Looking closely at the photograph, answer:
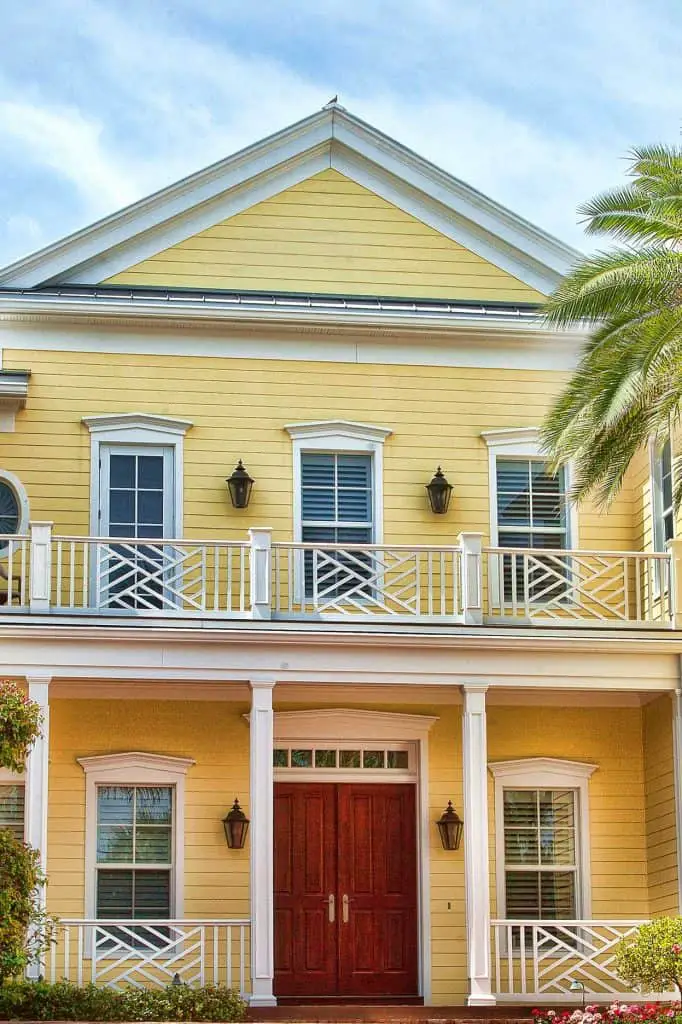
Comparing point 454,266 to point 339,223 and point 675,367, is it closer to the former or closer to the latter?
point 339,223

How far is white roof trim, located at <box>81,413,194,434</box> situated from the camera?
19.6 metres

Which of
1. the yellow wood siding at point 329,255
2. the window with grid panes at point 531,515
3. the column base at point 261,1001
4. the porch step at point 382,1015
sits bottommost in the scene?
the porch step at point 382,1015

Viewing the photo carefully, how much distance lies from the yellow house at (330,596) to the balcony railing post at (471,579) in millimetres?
44

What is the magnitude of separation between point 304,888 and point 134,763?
90.2 inches

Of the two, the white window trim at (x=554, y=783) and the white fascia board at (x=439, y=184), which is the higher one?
the white fascia board at (x=439, y=184)

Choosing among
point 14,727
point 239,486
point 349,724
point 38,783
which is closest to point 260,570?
point 239,486

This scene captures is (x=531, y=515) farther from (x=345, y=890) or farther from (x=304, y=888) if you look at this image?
(x=304, y=888)

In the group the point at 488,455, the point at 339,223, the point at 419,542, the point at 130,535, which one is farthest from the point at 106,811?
the point at 339,223

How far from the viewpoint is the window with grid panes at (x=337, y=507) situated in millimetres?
19828

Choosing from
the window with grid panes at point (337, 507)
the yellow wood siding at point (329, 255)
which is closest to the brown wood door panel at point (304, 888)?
the window with grid panes at point (337, 507)

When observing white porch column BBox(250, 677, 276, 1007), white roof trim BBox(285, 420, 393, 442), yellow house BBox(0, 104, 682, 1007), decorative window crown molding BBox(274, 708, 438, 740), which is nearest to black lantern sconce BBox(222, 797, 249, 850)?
yellow house BBox(0, 104, 682, 1007)

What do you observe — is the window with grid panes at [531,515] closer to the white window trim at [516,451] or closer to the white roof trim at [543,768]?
the white window trim at [516,451]

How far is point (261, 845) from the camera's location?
1706 cm

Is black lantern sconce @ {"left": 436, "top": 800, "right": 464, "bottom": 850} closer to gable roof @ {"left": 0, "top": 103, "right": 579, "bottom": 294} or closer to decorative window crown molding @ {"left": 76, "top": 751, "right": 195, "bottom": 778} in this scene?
decorative window crown molding @ {"left": 76, "top": 751, "right": 195, "bottom": 778}
